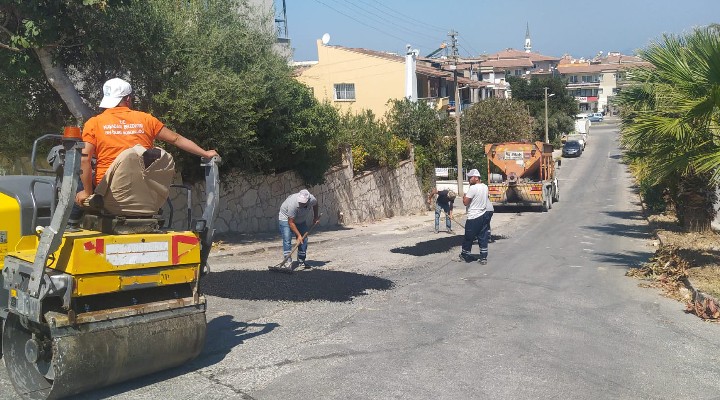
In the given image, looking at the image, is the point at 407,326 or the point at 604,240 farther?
the point at 604,240

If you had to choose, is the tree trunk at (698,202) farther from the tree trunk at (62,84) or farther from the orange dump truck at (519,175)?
the tree trunk at (62,84)

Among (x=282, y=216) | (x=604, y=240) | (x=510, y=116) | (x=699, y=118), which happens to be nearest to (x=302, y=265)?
(x=282, y=216)

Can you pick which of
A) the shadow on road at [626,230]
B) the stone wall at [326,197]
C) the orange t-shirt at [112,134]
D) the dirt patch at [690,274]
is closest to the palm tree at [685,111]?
the dirt patch at [690,274]

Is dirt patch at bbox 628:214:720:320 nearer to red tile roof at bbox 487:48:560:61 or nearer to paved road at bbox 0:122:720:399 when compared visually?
paved road at bbox 0:122:720:399

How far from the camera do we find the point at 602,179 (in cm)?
4828

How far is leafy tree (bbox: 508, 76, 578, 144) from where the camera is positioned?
72812mm

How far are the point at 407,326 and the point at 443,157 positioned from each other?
2731cm

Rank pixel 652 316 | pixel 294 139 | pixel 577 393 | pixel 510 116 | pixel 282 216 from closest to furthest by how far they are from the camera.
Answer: pixel 577 393 < pixel 652 316 < pixel 282 216 < pixel 294 139 < pixel 510 116

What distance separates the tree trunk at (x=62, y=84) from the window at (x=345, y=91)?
104 ft

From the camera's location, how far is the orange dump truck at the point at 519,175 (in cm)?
2869

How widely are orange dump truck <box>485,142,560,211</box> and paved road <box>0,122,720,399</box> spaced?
14695 millimetres

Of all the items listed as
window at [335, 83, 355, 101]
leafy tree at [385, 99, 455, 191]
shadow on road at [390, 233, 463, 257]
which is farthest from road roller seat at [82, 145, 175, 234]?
window at [335, 83, 355, 101]

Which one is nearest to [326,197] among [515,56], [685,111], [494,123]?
[685,111]

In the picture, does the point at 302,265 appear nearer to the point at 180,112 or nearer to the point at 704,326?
the point at 180,112
